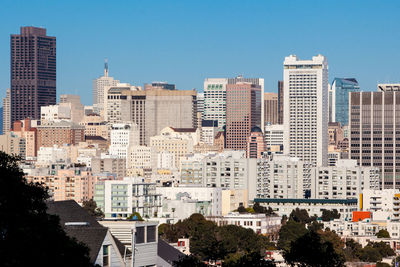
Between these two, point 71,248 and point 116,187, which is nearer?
point 71,248

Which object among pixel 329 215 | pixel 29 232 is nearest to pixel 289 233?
pixel 329 215

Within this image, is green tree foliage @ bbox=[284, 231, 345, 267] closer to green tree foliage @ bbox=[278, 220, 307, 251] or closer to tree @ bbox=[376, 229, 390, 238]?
green tree foliage @ bbox=[278, 220, 307, 251]

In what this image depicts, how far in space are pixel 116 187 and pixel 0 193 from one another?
149 metres

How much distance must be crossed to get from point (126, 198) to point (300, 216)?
27793 millimetres

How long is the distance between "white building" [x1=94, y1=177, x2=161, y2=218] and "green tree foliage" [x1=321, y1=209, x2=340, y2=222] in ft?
87.3

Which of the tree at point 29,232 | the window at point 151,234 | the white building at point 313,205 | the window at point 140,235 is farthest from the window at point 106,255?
the white building at point 313,205

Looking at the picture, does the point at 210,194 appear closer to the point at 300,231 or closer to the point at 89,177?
the point at 89,177

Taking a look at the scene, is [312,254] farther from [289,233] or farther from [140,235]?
[289,233]

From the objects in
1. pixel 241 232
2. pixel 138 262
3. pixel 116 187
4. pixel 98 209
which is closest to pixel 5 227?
pixel 138 262

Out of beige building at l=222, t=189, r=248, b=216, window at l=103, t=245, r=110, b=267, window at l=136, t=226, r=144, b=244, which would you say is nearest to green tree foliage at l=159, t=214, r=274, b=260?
window at l=136, t=226, r=144, b=244

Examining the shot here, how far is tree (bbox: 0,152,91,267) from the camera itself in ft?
67.3

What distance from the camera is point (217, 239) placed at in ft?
295

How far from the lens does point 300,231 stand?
123 m

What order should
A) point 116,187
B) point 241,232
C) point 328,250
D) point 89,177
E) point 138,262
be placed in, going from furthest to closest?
point 89,177
point 116,187
point 241,232
point 328,250
point 138,262
